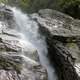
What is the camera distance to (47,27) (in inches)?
599

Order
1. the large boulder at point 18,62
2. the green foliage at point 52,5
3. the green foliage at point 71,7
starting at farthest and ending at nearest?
the green foliage at point 52,5 → the green foliage at point 71,7 → the large boulder at point 18,62

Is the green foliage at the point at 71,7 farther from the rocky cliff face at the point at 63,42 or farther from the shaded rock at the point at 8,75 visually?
the shaded rock at the point at 8,75

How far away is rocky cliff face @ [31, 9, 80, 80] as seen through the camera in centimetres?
1151

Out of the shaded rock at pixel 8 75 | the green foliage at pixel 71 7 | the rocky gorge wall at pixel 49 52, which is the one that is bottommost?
the shaded rock at pixel 8 75

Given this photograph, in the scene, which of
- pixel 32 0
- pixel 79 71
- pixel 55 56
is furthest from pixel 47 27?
pixel 32 0

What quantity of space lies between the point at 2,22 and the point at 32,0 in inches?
349

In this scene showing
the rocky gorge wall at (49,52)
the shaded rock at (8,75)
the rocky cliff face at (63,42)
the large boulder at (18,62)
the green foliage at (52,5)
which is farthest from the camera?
the green foliage at (52,5)

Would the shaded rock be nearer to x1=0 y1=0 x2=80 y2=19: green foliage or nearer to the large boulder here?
the large boulder

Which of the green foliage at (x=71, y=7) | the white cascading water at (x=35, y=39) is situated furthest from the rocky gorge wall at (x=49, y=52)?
the green foliage at (x=71, y=7)

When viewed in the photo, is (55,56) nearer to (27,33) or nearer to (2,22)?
(27,33)

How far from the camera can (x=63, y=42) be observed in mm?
13594

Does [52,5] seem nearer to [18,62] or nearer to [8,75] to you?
[18,62]

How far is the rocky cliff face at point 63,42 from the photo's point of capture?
11.5 meters

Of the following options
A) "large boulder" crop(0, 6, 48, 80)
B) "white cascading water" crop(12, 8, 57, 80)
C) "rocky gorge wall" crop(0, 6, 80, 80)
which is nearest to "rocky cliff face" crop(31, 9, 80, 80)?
"rocky gorge wall" crop(0, 6, 80, 80)
